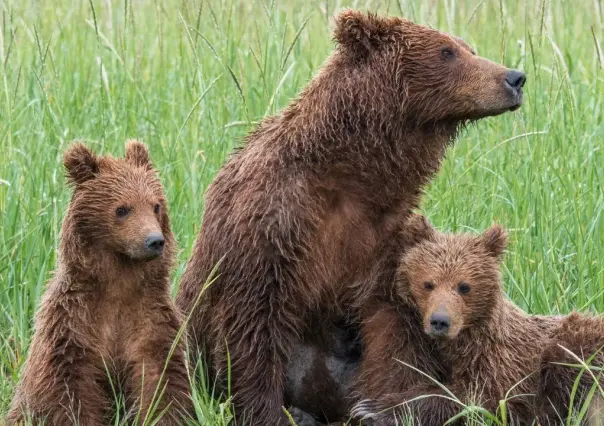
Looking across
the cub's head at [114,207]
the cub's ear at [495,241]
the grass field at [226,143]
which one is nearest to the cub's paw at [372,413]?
the grass field at [226,143]

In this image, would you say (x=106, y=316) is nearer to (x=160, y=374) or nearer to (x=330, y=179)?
(x=160, y=374)

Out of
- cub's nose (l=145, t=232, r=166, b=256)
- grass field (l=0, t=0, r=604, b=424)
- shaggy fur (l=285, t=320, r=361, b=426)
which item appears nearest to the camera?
cub's nose (l=145, t=232, r=166, b=256)

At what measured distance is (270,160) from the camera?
5211 mm

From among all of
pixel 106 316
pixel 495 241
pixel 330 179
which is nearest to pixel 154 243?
pixel 106 316

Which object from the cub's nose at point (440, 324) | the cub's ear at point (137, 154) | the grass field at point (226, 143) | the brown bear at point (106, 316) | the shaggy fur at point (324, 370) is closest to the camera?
the brown bear at point (106, 316)

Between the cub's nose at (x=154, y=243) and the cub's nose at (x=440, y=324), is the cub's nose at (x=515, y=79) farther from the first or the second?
the cub's nose at (x=154, y=243)

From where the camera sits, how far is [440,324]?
4.94 metres

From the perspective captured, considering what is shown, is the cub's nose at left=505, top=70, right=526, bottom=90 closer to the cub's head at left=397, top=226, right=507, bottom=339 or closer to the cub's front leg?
the cub's head at left=397, top=226, right=507, bottom=339

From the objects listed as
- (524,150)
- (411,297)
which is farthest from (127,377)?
(524,150)

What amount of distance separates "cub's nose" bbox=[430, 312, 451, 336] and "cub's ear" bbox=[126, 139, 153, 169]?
4.45 feet

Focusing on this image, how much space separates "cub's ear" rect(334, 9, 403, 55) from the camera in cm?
520

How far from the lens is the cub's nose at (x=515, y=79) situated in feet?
16.9

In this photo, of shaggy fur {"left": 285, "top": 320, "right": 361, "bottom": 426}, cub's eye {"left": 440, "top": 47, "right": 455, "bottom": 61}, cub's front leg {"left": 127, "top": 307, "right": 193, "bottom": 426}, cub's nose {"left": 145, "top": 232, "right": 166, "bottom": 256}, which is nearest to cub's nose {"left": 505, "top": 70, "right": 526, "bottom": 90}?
cub's eye {"left": 440, "top": 47, "right": 455, "bottom": 61}

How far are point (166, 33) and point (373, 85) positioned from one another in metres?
4.97
